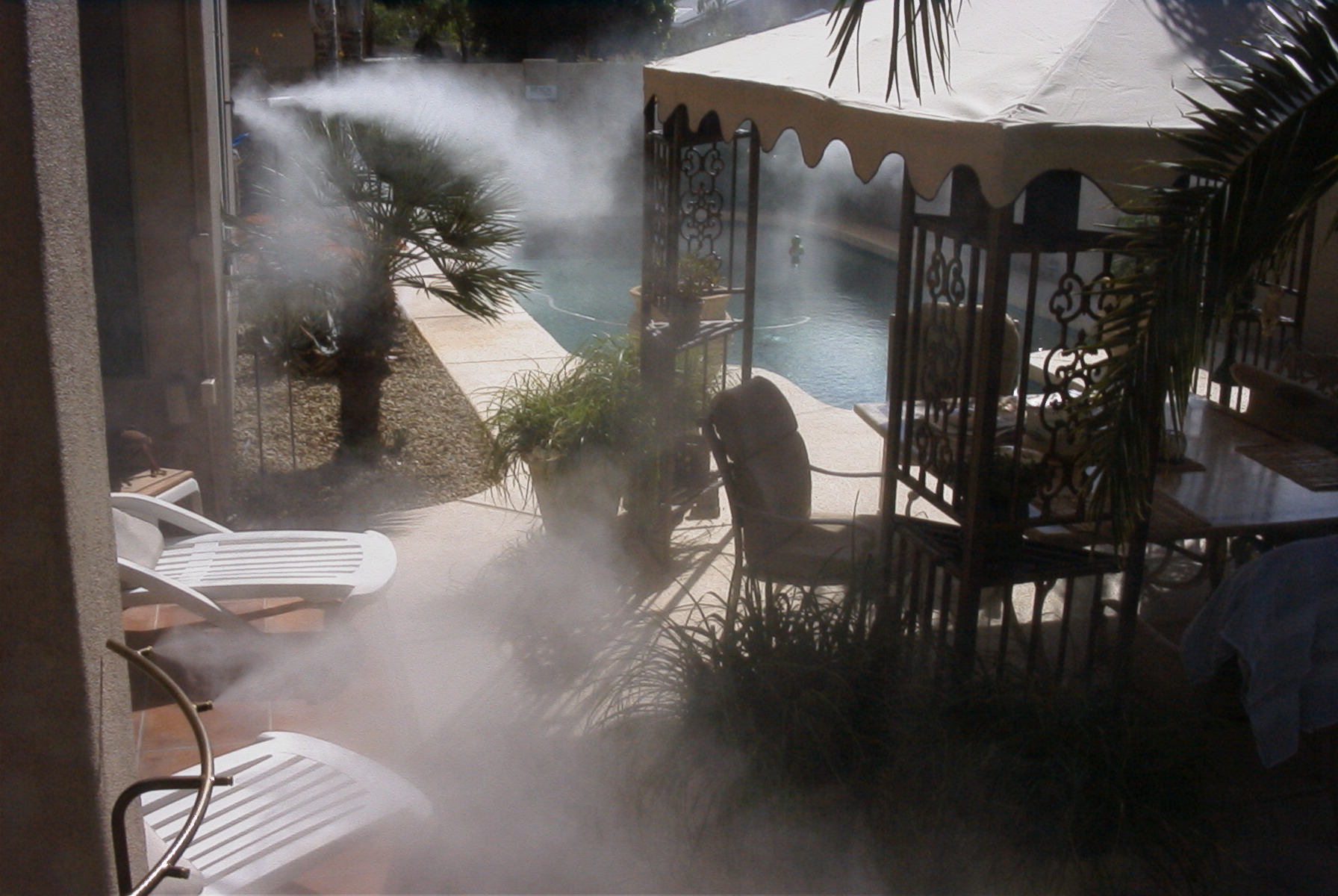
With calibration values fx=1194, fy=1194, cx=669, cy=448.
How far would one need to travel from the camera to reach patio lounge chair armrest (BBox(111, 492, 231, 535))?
462cm

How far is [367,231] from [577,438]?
76.9 inches

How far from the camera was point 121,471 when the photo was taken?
5.13 metres

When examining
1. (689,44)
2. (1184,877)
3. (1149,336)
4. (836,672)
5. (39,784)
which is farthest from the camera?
(689,44)

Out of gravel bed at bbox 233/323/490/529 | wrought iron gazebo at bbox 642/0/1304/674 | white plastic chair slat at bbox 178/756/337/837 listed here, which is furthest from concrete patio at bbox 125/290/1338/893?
wrought iron gazebo at bbox 642/0/1304/674

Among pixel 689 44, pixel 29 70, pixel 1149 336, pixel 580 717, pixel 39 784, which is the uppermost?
pixel 689 44

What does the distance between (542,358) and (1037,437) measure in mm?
6137

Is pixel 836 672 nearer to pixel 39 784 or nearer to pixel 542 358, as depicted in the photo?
pixel 39 784

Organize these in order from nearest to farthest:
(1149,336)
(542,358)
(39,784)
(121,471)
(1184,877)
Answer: (39,784)
(1149,336)
(1184,877)
(121,471)
(542,358)

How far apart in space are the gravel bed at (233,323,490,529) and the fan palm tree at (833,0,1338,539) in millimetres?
3679

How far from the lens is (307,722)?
12.6 feet

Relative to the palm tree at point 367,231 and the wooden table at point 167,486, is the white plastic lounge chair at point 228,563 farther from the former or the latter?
the palm tree at point 367,231

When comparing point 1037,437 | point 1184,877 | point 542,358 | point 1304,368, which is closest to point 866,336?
point 542,358

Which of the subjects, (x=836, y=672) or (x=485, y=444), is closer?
(x=836, y=672)

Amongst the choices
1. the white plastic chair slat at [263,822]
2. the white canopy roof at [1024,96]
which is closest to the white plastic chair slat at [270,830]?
the white plastic chair slat at [263,822]
